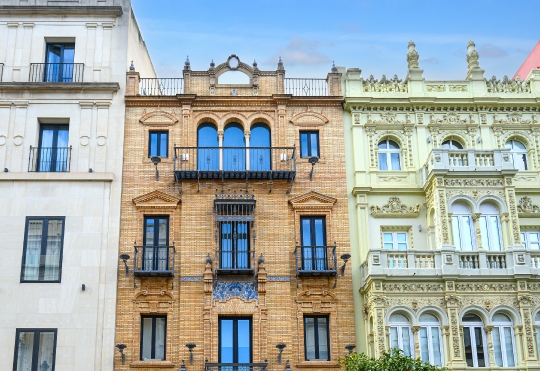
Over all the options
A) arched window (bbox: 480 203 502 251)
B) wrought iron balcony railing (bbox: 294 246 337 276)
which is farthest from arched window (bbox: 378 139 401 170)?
wrought iron balcony railing (bbox: 294 246 337 276)

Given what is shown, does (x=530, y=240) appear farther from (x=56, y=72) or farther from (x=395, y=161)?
(x=56, y=72)

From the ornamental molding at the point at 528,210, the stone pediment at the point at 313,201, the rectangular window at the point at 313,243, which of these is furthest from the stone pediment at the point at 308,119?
the ornamental molding at the point at 528,210

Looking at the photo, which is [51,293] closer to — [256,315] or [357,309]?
[256,315]

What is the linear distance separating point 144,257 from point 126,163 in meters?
3.97

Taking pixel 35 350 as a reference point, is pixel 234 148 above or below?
above

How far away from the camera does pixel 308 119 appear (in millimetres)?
33688

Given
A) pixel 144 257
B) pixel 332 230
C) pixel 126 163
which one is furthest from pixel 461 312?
pixel 126 163

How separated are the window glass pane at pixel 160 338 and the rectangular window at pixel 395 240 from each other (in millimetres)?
Result: 8909

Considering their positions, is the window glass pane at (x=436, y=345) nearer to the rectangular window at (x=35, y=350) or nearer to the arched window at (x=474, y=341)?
the arched window at (x=474, y=341)

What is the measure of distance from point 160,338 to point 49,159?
839 centimetres

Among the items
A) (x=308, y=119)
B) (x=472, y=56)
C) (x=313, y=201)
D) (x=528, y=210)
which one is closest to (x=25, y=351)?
(x=313, y=201)

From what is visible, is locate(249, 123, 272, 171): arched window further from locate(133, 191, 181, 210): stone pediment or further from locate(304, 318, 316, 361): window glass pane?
locate(304, 318, 316, 361): window glass pane

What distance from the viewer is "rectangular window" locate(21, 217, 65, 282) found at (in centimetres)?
3086

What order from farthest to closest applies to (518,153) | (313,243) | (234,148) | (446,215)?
(518,153), (234,148), (313,243), (446,215)
